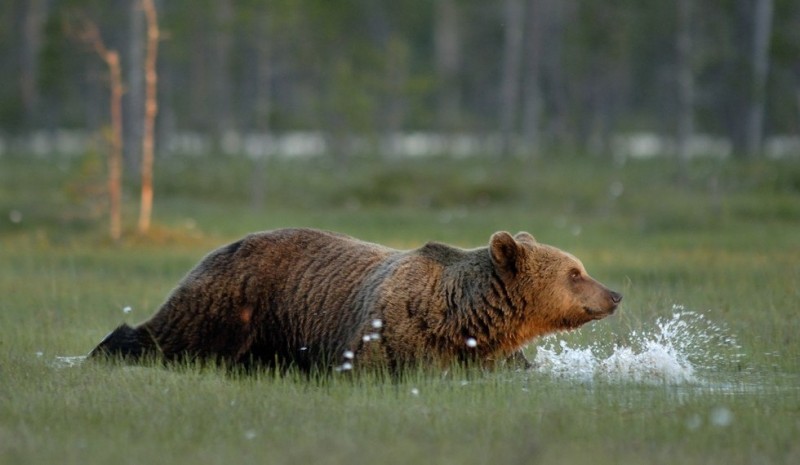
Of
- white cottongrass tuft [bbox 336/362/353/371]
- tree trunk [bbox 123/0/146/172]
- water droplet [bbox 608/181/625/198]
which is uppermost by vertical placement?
tree trunk [bbox 123/0/146/172]

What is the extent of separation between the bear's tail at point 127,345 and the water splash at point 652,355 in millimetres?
2632

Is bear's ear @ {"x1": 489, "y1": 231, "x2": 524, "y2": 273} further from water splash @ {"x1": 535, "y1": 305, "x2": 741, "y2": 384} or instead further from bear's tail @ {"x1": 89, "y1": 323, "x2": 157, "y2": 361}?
bear's tail @ {"x1": 89, "y1": 323, "x2": 157, "y2": 361}

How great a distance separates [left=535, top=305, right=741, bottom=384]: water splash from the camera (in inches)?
324

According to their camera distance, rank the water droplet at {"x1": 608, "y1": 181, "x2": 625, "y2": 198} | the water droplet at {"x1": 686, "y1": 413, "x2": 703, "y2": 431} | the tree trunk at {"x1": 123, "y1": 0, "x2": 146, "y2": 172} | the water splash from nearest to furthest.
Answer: the water droplet at {"x1": 686, "y1": 413, "x2": 703, "y2": 431}
the water splash
the water droplet at {"x1": 608, "y1": 181, "x2": 625, "y2": 198}
the tree trunk at {"x1": 123, "y1": 0, "x2": 146, "y2": 172}

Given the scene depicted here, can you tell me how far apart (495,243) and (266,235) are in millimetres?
1745

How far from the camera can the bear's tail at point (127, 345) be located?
8.55 m

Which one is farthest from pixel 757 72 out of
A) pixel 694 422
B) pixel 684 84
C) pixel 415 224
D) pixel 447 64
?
pixel 694 422

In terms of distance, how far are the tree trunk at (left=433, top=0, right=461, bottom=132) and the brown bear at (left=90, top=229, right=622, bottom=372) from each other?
41632 millimetres

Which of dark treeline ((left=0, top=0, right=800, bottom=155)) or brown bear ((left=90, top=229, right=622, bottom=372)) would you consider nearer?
brown bear ((left=90, top=229, right=622, bottom=372))

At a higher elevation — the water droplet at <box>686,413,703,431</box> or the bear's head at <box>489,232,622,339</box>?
the bear's head at <box>489,232,622,339</box>

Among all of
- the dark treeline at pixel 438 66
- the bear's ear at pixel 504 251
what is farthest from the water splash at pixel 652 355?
the dark treeline at pixel 438 66

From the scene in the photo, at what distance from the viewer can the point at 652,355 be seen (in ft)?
28.1

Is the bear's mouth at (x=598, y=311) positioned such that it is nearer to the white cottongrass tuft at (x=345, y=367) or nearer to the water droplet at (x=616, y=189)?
the white cottongrass tuft at (x=345, y=367)

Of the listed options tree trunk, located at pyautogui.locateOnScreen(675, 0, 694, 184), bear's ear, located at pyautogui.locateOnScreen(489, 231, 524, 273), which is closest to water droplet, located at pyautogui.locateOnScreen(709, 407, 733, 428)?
bear's ear, located at pyautogui.locateOnScreen(489, 231, 524, 273)
